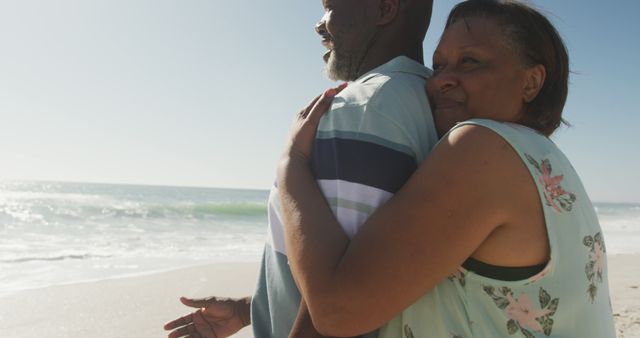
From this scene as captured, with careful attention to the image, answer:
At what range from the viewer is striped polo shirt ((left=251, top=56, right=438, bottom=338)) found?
1.21m

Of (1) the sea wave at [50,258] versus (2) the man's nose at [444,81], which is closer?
(2) the man's nose at [444,81]

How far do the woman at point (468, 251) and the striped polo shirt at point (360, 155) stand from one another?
0.18 feet

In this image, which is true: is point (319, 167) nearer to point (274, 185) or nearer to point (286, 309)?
point (274, 185)

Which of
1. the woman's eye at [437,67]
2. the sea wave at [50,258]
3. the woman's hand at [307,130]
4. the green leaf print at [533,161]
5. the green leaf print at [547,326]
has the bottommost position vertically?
the sea wave at [50,258]

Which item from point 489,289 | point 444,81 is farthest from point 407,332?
point 444,81

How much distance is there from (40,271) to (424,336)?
23.9 ft

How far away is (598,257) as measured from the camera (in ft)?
4.16

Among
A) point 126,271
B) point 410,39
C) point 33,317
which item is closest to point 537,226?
point 410,39

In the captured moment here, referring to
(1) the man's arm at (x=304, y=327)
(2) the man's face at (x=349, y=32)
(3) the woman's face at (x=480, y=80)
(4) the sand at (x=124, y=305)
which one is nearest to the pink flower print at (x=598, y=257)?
(3) the woman's face at (x=480, y=80)

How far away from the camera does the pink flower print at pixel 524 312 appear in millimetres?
1145

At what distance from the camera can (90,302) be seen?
5516 millimetres

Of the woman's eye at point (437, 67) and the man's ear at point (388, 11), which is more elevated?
the man's ear at point (388, 11)

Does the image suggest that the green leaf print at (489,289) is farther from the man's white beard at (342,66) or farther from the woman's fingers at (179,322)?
the woman's fingers at (179,322)

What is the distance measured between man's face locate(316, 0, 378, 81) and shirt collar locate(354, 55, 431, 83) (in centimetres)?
22
